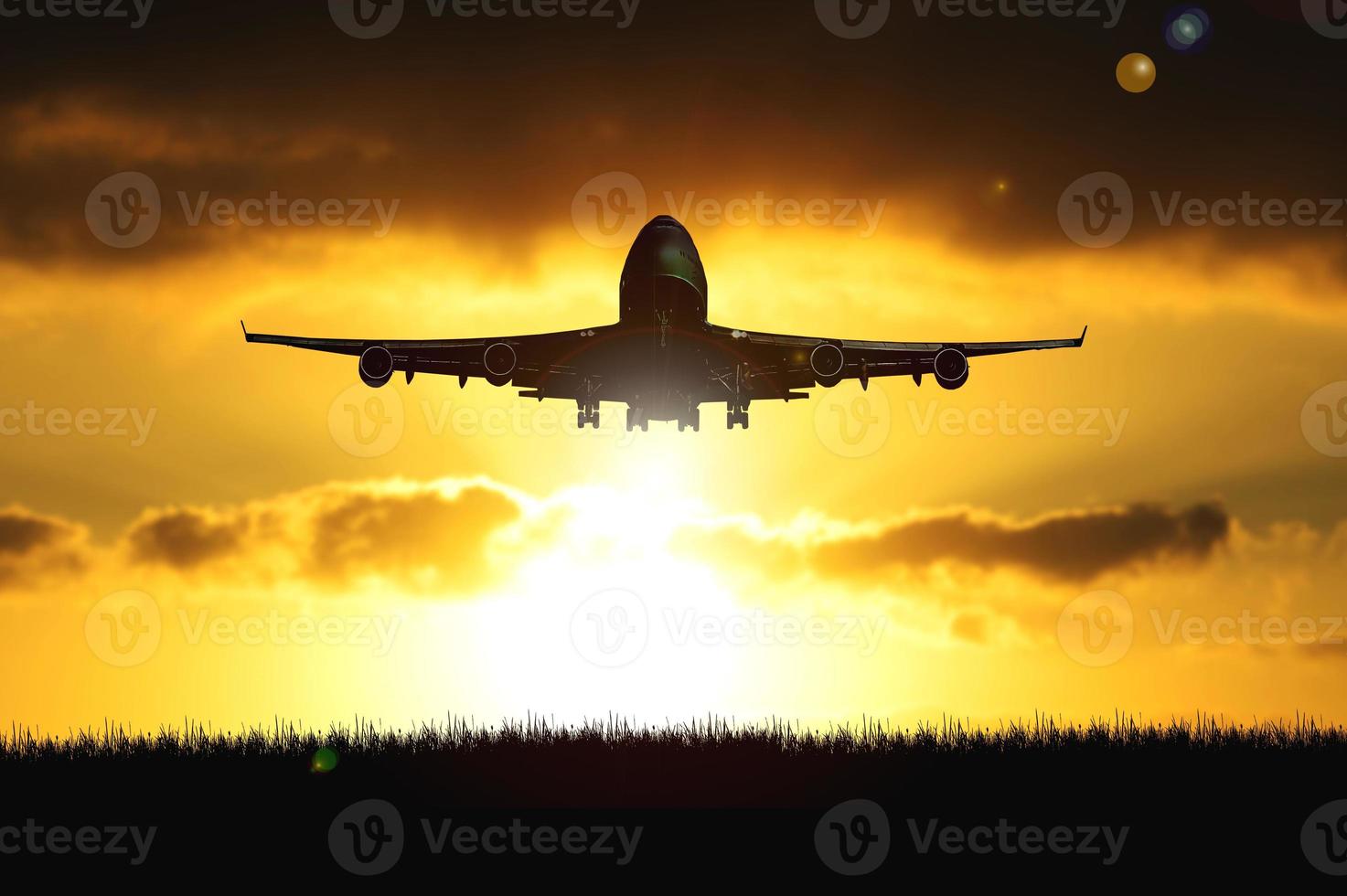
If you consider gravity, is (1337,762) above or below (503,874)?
above

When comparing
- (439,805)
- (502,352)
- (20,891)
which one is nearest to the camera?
(20,891)

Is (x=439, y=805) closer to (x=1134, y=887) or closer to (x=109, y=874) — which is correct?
(x=109, y=874)

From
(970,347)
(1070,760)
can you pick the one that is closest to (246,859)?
(1070,760)

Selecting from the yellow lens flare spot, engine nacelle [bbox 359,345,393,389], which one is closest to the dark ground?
the yellow lens flare spot

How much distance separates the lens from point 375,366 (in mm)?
48250

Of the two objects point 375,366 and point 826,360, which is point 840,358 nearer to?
point 826,360

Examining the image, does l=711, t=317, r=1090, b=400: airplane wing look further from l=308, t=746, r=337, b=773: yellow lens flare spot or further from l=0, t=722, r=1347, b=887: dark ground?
l=308, t=746, r=337, b=773: yellow lens flare spot

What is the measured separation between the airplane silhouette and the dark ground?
1429 centimetres

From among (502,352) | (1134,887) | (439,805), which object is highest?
(502,352)

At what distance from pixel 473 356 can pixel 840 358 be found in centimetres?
1406

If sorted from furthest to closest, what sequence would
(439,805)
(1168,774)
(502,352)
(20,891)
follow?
(502,352)
(1168,774)
(439,805)
(20,891)

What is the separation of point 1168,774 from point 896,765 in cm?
792

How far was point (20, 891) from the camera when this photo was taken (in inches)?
1239

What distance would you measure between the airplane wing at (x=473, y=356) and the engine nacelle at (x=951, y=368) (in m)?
12.5
